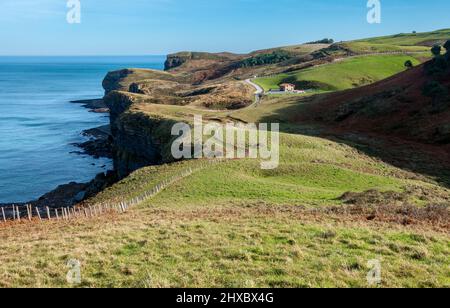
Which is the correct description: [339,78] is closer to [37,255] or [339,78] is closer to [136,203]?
[136,203]

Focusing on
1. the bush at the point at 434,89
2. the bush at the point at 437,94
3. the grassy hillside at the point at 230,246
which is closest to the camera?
the grassy hillside at the point at 230,246

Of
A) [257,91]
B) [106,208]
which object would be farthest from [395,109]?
[106,208]

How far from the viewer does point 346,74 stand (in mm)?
125188

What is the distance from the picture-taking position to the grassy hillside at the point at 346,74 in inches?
4685

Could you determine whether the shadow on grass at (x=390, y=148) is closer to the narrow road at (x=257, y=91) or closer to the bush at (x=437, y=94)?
the bush at (x=437, y=94)

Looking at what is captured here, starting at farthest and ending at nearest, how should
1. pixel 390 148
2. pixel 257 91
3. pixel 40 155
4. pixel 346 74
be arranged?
1. pixel 346 74
2. pixel 257 91
3. pixel 40 155
4. pixel 390 148

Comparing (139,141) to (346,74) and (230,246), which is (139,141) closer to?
(230,246)

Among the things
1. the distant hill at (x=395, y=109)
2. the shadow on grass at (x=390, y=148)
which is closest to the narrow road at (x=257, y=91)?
the distant hill at (x=395, y=109)

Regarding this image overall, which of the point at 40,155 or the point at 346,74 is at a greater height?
the point at 346,74

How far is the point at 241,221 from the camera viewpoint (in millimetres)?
23906

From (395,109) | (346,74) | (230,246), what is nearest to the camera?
(230,246)

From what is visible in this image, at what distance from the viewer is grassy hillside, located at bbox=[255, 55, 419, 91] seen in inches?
4685

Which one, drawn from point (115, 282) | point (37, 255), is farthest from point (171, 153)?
point (115, 282)
